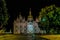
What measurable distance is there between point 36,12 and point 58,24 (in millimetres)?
1828

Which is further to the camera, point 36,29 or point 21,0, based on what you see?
point 21,0

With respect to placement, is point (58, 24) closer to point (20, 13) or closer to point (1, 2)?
point (20, 13)

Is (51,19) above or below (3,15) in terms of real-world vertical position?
below

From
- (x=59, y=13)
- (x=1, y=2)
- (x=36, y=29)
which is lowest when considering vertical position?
(x=36, y=29)

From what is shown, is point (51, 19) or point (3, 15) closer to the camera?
point (51, 19)

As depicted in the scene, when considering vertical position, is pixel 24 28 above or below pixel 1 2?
below

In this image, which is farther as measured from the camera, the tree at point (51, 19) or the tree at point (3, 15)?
the tree at point (3, 15)

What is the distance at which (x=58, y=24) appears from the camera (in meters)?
Answer: 9.16

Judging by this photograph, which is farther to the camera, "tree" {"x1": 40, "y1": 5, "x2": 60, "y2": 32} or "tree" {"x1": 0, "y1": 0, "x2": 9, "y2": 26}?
"tree" {"x1": 0, "y1": 0, "x2": 9, "y2": 26}

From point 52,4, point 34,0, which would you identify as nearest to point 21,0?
point 34,0

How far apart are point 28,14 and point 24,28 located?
105cm

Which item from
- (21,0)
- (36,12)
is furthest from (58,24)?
(21,0)

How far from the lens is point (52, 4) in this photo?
413 inches

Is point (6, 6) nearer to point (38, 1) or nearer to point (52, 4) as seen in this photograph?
point (38, 1)
